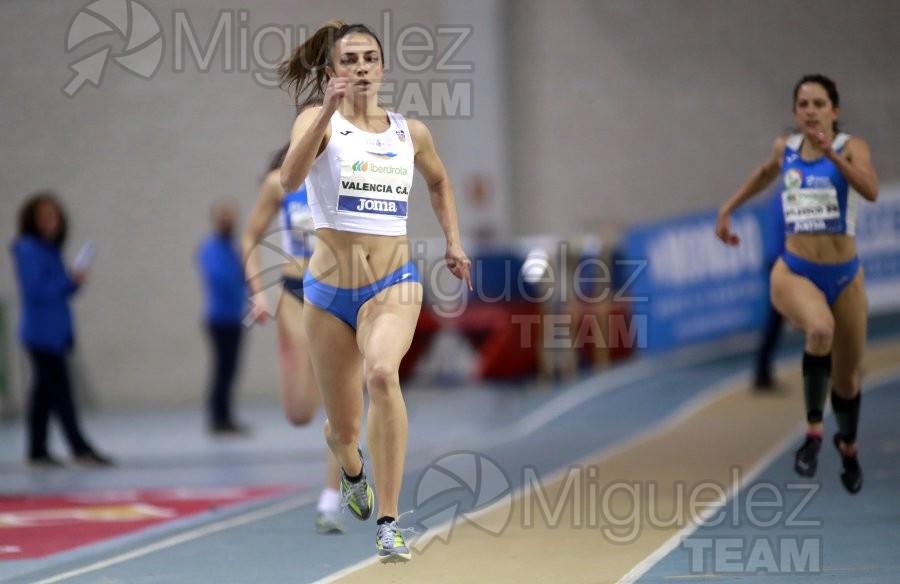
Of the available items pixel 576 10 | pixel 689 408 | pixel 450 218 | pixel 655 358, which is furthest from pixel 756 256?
pixel 450 218

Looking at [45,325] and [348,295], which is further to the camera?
[45,325]

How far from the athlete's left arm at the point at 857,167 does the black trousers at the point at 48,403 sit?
22.2 ft

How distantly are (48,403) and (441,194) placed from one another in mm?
6420

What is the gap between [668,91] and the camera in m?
19.0

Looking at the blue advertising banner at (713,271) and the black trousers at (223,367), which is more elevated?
the blue advertising banner at (713,271)

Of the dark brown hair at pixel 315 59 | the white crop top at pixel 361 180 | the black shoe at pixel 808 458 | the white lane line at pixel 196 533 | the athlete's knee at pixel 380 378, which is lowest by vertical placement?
the white lane line at pixel 196 533

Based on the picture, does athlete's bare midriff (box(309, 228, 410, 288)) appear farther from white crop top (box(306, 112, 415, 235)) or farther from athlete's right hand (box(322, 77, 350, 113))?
athlete's right hand (box(322, 77, 350, 113))

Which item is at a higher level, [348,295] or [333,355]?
[348,295]

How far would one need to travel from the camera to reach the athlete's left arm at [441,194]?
5948 mm

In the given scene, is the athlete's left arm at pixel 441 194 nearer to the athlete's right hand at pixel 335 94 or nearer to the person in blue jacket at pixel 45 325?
the athlete's right hand at pixel 335 94

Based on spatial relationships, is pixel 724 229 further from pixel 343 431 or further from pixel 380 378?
pixel 380 378

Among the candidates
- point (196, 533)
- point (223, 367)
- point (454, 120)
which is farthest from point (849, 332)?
point (454, 120)

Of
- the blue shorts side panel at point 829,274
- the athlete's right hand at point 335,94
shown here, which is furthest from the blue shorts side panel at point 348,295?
the blue shorts side panel at point 829,274

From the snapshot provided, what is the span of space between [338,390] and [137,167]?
12.5 meters
